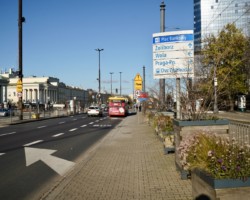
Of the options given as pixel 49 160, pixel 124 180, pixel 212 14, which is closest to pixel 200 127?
pixel 124 180

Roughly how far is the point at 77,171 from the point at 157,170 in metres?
1.99

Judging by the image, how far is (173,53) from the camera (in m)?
11.9

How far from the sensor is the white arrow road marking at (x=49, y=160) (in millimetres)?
8891

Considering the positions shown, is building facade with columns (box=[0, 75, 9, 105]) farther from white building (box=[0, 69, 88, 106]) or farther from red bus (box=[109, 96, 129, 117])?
red bus (box=[109, 96, 129, 117])

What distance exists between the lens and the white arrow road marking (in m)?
8.89

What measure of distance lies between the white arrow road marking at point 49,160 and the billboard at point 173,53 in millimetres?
4841

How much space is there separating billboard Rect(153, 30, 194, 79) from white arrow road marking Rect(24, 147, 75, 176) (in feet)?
15.9

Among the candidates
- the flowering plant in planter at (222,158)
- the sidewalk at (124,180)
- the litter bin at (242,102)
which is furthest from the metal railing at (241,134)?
the litter bin at (242,102)

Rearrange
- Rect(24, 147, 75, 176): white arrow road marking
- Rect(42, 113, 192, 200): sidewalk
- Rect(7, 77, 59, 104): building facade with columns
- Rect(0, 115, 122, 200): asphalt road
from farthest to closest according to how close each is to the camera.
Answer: Rect(7, 77, 59, 104): building facade with columns → Rect(24, 147, 75, 176): white arrow road marking → Rect(0, 115, 122, 200): asphalt road → Rect(42, 113, 192, 200): sidewalk

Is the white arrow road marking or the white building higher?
the white building

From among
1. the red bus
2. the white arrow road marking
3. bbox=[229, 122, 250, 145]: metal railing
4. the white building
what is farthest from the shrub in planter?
the white building

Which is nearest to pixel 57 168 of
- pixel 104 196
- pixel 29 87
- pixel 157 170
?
pixel 157 170

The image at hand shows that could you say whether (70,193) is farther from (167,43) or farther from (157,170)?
(167,43)

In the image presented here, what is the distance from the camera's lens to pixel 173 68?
38.4ft
